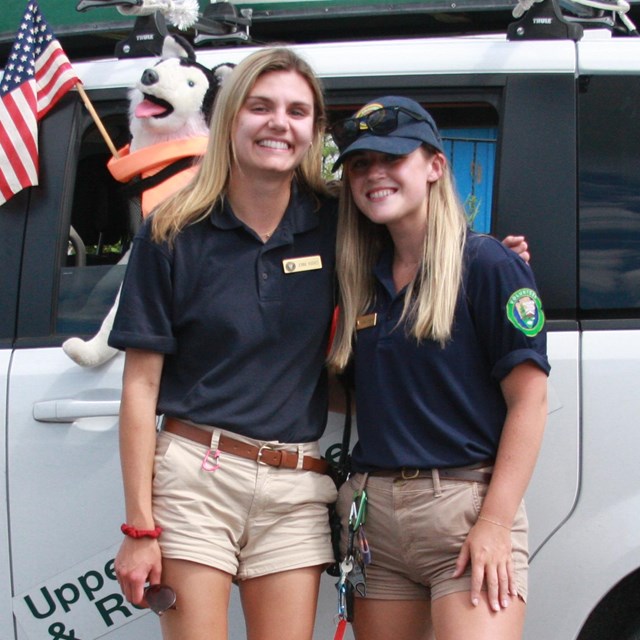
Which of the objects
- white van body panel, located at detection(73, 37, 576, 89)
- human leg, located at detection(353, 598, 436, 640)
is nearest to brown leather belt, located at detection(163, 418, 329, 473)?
human leg, located at detection(353, 598, 436, 640)

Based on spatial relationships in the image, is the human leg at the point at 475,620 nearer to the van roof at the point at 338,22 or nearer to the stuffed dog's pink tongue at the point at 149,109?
the stuffed dog's pink tongue at the point at 149,109

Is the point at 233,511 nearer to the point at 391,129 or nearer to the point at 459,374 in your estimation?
the point at 459,374

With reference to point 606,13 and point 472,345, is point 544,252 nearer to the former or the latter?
point 472,345

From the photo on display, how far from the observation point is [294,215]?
2.15 metres

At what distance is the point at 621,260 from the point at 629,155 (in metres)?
0.25

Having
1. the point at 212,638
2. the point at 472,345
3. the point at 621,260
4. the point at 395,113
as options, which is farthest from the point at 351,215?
the point at 212,638

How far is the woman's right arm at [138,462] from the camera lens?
1.98 m

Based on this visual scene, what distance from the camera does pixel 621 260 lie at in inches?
88.7

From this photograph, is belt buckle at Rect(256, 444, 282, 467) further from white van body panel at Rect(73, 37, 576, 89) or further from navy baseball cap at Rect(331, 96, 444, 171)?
white van body panel at Rect(73, 37, 576, 89)

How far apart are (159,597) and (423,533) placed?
0.56m

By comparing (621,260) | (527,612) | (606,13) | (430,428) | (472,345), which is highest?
(606,13)

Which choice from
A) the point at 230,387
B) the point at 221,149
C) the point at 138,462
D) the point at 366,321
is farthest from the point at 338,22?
the point at 138,462

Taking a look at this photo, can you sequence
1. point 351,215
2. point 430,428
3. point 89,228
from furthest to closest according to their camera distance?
point 89,228
point 351,215
point 430,428

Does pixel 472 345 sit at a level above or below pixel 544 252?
below
